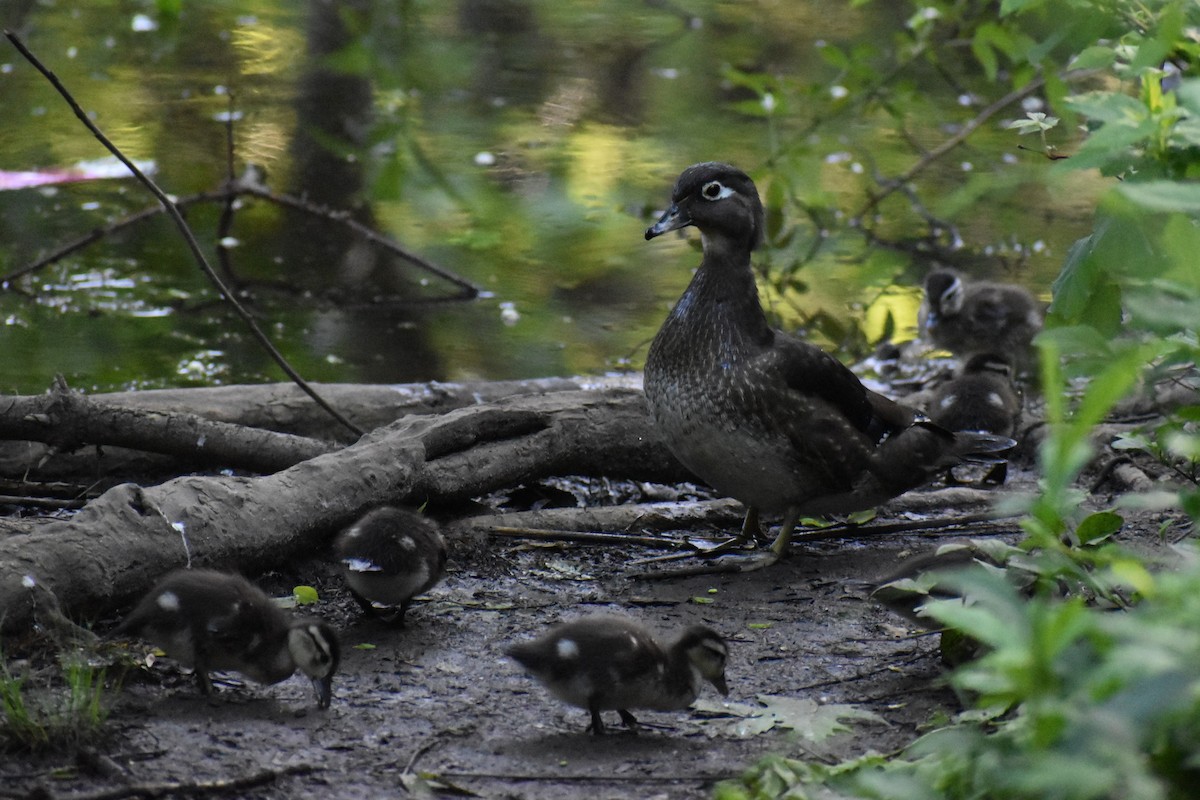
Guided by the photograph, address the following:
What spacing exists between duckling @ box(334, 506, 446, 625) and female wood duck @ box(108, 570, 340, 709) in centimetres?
43

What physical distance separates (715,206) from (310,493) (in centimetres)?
187

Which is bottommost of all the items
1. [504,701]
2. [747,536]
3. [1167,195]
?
[747,536]

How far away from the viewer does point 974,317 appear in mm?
7969

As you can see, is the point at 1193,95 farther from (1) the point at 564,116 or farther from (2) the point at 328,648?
(1) the point at 564,116

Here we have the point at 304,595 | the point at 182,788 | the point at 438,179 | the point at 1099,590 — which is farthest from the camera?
the point at 438,179

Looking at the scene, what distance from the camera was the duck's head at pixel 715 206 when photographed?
18.1 ft

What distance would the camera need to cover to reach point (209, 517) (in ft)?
14.5

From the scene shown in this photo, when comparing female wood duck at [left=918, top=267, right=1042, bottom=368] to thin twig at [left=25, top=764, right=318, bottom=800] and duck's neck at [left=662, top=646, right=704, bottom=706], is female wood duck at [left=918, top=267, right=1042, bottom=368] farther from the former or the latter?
thin twig at [left=25, top=764, right=318, bottom=800]

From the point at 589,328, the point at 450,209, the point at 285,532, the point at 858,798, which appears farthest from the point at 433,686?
the point at 450,209

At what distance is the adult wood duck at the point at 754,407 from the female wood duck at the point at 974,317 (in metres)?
2.40

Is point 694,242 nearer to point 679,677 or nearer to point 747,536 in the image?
point 747,536

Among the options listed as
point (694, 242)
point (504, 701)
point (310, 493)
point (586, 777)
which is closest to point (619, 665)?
point (586, 777)

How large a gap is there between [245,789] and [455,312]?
543 centimetres

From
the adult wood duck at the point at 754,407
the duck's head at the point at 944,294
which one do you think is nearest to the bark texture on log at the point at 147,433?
the adult wood duck at the point at 754,407
